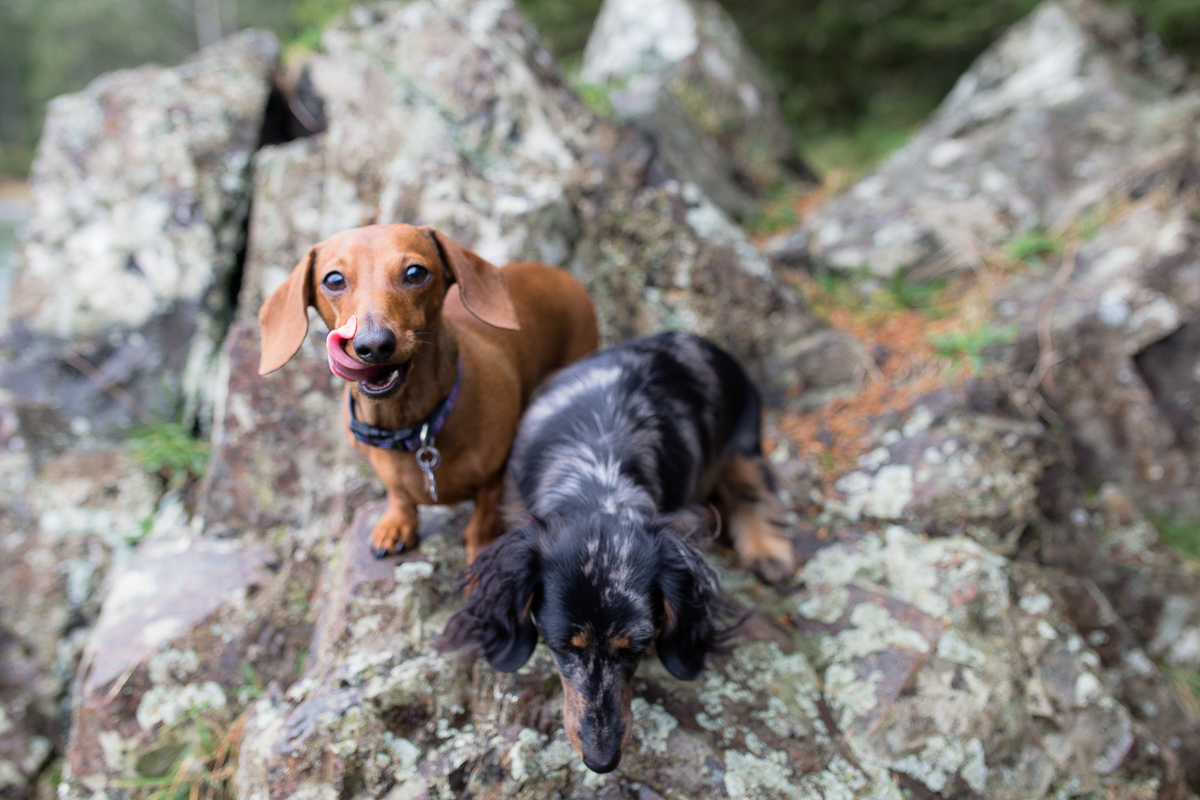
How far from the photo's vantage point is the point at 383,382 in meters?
1.91

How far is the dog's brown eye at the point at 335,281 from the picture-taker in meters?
1.97

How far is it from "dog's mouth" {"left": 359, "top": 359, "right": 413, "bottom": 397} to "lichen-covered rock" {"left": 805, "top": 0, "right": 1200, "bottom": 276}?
362 centimetres

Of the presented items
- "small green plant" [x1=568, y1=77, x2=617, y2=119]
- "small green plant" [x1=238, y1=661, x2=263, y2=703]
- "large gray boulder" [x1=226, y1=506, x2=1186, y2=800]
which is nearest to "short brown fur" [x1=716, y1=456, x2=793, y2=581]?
"large gray boulder" [x1=226, y1=506, x2=1186, y2=800]

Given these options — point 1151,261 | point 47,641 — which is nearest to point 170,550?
point 47,641

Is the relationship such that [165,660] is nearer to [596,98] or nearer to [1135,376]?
[596,98]

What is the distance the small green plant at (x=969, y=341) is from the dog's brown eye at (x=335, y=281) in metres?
3.14

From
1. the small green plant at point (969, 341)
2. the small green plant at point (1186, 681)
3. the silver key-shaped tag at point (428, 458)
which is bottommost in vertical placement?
the small green plant at point (1186, 681)

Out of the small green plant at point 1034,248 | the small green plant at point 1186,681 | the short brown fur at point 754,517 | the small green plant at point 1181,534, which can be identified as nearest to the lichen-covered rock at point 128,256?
the short brown fur at point 754,517

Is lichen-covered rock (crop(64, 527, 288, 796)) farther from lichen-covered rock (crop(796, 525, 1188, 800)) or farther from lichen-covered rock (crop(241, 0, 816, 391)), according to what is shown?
lichen-covered rock (crop(796, 525, 1188, 800))

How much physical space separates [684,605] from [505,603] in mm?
532

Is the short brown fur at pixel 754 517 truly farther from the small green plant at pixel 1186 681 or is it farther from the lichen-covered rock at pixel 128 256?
the lichen-covered rock at pixel 128 256

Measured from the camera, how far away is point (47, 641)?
3.44 meters

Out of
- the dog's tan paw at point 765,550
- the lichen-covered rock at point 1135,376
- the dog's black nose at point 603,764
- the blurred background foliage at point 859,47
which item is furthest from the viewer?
the blurred background foliage at point 859,47

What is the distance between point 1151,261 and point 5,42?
42.8 m
